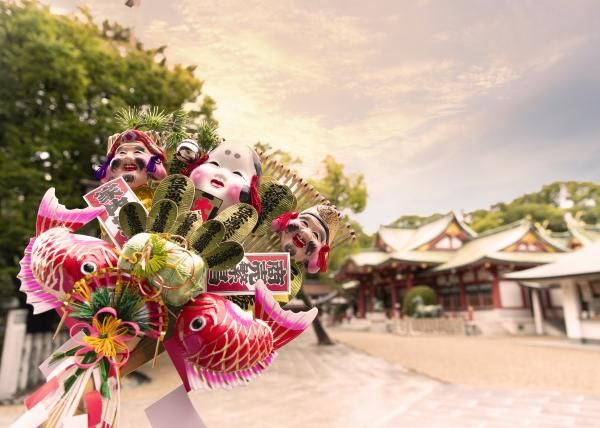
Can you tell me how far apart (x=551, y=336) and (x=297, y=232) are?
58.8 feet

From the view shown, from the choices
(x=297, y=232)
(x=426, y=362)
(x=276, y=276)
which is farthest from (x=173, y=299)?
(x=426, y=362)

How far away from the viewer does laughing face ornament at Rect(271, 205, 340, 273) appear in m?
1.83

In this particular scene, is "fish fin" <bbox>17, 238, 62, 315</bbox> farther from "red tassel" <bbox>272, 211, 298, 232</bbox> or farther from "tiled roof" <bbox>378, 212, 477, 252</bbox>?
"tiled roof" <bbox>378, 212, 477, 252</bbox>

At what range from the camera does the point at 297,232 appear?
1832 millimetres

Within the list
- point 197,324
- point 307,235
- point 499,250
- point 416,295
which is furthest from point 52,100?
point 499,250

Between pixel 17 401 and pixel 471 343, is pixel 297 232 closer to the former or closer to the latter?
pixel 17 401

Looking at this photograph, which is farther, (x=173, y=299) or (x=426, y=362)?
(x=426, y=362)

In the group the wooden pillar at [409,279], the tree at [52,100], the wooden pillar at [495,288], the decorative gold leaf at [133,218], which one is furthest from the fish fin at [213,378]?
the wooden pillar at [409,279]

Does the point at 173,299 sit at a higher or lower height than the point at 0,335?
higher

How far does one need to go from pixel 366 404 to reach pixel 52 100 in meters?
7.32

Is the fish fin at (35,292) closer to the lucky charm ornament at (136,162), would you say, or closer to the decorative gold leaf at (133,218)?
the decorative gold leaf at (133,218)

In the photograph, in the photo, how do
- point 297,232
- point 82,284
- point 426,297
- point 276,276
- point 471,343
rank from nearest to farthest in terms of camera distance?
point 82,284 → point 276,276 → point 297,232 → point 471,343 → point 426,297

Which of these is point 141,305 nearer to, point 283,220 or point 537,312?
point 283,220

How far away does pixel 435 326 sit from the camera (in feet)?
56.3
